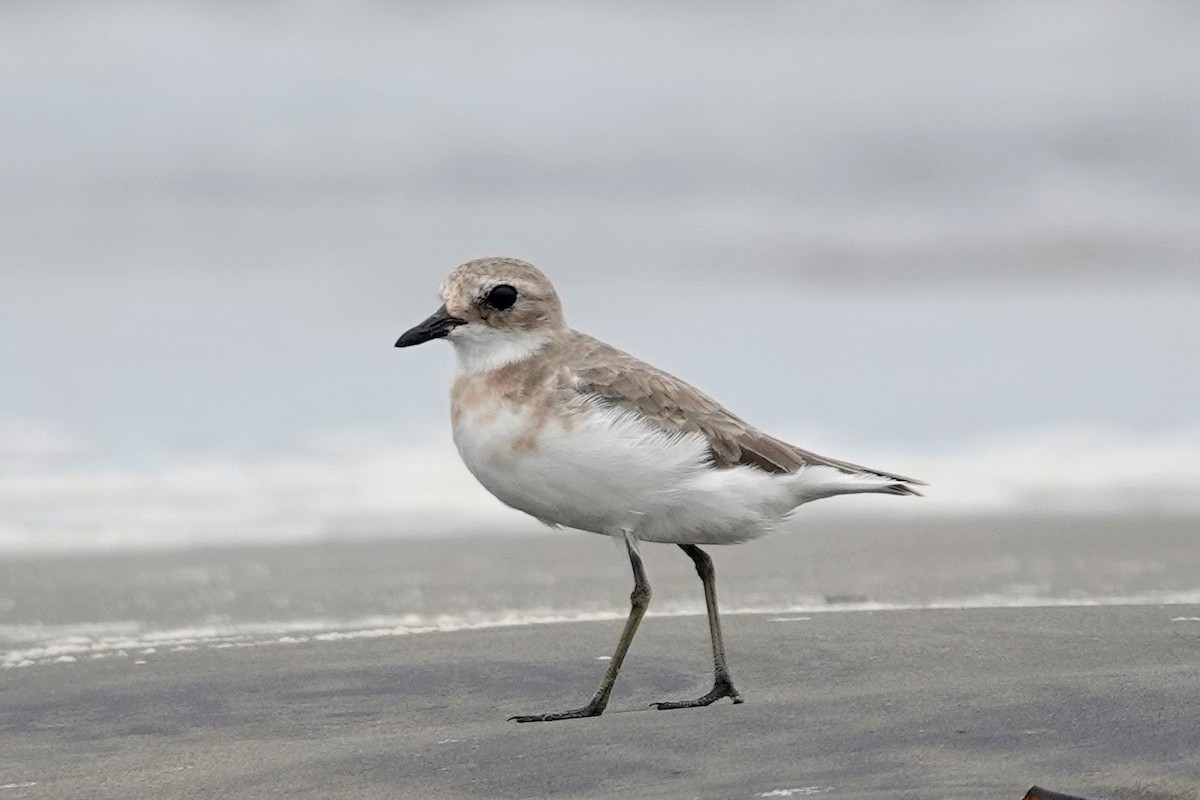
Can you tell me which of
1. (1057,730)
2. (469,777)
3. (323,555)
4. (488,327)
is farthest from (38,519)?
(1057,730)

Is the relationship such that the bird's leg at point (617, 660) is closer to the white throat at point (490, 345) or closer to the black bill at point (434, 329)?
the white throat at point (490, 345)

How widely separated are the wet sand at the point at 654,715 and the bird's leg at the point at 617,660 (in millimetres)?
129

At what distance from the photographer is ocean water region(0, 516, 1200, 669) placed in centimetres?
645

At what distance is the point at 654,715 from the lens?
14.9ft

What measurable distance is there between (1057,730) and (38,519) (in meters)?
6.03

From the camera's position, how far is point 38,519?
891 centimetres

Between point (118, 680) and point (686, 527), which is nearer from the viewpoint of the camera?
point (686, 527)

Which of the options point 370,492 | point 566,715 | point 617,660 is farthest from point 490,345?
point 370,492

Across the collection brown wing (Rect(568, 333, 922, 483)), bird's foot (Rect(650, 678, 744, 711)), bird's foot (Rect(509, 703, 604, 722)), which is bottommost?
bird's foot (Rect(509, 703, 604, 722))

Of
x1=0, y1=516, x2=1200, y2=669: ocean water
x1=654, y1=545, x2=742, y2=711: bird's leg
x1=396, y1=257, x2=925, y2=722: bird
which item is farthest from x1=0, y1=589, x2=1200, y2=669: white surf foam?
x1=396, y1=257, x2=925, y2=722: bird

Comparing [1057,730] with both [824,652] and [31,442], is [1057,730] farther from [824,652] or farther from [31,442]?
[31,442]

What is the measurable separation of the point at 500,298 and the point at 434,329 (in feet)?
0.62

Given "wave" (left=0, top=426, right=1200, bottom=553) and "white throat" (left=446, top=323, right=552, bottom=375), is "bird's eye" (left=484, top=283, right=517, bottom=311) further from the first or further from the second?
"wave" (left=0, top=426, right=1200, bottom=553)

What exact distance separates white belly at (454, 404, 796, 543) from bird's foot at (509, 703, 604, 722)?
0.45 m
